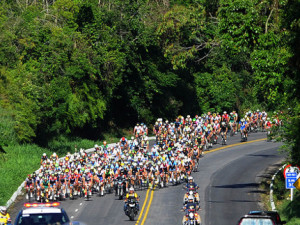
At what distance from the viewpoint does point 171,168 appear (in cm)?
3919

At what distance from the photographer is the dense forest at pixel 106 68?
169ft

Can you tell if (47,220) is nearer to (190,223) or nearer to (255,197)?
(190,223)

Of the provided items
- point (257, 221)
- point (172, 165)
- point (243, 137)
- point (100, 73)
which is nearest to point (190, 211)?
point (257, 221)

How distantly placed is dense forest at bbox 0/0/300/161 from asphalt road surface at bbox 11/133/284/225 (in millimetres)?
5273

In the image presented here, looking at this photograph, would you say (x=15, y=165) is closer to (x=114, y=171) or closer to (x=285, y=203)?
(x=114, y=171)

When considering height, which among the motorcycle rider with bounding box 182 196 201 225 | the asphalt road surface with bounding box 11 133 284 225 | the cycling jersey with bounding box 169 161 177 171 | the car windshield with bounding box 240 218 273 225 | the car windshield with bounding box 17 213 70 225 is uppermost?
the car windshield with bounding box 17 213 70 225

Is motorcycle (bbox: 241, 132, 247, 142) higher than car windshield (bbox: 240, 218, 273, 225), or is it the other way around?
car windshield (bbox: 240, 218, 273, 225)

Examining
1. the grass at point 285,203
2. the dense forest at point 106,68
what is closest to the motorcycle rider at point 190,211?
the grass at point 285,203

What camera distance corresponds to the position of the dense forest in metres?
51.5

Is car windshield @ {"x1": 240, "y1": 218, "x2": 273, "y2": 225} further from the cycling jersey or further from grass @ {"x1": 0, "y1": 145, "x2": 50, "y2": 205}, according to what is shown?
the cycling jersey

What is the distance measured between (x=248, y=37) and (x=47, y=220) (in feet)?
63.0

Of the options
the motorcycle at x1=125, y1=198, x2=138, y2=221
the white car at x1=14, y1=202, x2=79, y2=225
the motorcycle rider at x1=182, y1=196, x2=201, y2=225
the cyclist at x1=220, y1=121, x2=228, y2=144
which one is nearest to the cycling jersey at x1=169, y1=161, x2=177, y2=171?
the motorcycle at x1=125, y1=198, x2=138, y2=221

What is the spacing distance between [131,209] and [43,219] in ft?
47.2

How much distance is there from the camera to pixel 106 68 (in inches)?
2336
